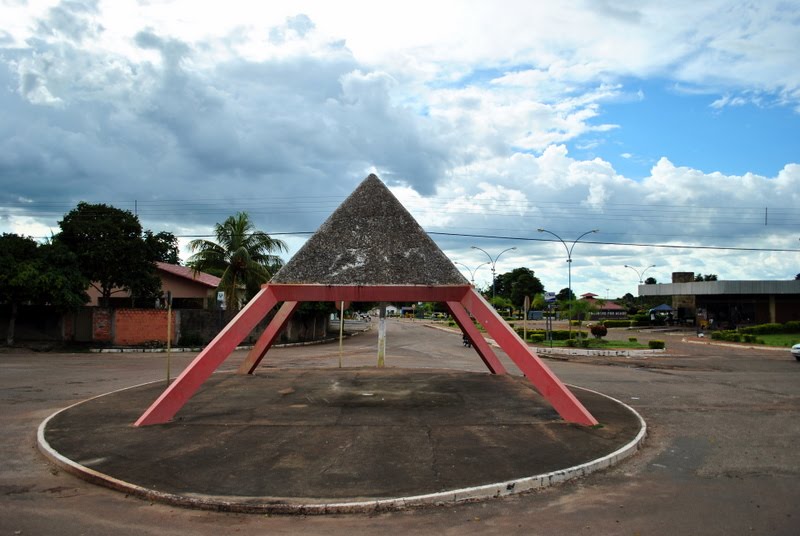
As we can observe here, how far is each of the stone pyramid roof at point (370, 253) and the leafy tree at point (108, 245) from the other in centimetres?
2034

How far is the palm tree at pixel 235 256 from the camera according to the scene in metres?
32.9

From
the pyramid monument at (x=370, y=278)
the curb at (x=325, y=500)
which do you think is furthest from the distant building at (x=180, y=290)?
the curb at (x=325, y=500)

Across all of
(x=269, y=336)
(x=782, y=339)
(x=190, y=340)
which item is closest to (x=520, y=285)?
→ (x=782, y=339)

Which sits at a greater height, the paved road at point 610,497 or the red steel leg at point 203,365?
the red steel leg at point 203,365

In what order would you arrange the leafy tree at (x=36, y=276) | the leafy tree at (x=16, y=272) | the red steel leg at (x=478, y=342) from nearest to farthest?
the red steel leg at (x=478, y=342) < the leafy tree at (x=16, y=272) < the leafy tree at (x=36, y=276)

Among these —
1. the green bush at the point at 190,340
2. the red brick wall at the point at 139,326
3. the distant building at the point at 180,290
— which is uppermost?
the distant building at the point at 180,290

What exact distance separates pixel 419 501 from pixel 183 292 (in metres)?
37.4

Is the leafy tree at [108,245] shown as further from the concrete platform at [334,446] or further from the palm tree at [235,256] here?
the concrete platform at [334,446]

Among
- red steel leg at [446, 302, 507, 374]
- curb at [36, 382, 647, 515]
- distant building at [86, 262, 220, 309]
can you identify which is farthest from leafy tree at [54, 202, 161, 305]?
curb at [36, 382, 647, 515]

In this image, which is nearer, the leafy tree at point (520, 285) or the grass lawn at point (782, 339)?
the grass lawn at point (782, 339)

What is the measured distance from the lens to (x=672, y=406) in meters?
13.2

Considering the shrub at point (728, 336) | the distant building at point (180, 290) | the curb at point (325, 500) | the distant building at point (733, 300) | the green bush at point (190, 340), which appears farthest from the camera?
the distant building at point (733, 300)

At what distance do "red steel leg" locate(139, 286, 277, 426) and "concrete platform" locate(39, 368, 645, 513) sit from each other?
317 mm

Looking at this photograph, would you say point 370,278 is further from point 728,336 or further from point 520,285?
point 520,285
